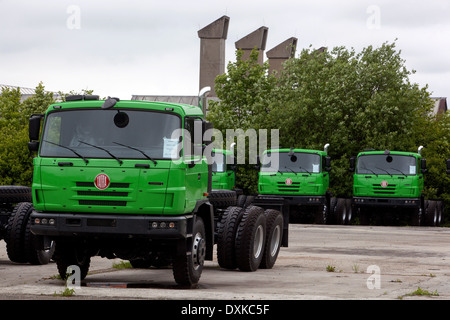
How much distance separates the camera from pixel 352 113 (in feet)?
143

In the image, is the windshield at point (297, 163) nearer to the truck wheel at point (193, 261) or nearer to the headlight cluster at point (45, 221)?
the truck wheel at point (193, 261)

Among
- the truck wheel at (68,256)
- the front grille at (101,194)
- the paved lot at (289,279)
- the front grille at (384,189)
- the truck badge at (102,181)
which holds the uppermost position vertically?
the truck badge at (102,181)

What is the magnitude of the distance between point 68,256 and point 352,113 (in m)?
31.5

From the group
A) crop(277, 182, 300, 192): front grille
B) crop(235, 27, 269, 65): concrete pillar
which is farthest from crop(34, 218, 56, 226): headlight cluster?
crop(235, 27, 269, 65): concrete pillar

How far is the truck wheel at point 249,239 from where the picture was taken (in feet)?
49.2

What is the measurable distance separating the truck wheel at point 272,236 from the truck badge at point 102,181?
15.1 feet

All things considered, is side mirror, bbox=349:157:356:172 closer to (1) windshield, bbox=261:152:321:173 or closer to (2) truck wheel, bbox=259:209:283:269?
(1) windshield, bbox=261:152:321:173

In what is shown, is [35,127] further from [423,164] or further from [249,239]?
[423,164]

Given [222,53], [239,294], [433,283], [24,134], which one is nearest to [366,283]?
[433,283]

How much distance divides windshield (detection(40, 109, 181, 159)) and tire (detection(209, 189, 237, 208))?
331 centimetres

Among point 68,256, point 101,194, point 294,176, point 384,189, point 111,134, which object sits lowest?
point 68,256

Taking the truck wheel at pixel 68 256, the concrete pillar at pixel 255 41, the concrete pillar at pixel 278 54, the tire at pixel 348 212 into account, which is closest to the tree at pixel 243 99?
the tire at pixel 348 212

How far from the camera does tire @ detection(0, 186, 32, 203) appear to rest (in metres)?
16.4

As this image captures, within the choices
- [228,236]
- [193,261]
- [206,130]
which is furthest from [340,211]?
[193,261]
